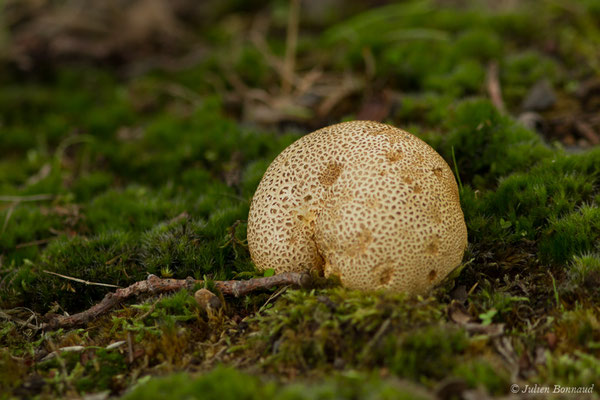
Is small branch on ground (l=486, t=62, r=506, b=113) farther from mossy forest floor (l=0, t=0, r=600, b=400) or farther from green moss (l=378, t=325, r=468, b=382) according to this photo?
green moss (l=378, t=325, r=468, b=382)

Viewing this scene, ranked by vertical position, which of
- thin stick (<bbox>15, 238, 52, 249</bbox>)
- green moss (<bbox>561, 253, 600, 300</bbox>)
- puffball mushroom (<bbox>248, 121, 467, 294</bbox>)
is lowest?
thin stick (<bbox>15, 238, 52, 249</bbox>)

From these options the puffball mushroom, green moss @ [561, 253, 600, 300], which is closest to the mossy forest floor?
green moss @ [561, 253, 600, 300]

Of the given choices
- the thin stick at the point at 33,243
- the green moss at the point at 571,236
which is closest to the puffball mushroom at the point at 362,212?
the green moss at the point at 571,236

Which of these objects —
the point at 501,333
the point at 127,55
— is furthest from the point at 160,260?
the point at 127,55

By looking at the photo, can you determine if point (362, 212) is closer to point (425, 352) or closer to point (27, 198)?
point (425, 352)

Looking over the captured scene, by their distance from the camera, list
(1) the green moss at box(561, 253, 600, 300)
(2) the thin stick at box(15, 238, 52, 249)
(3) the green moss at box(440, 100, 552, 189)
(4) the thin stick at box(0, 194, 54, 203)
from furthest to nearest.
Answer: (4) the thin stick at box(0, 194, 54, 203) → (2) the thin stick at box(15, 238, 52, 249) → (3) the green moss at box(440, 100, 552, 189) → (1) the green moss at box(561, 253, 600, 300)

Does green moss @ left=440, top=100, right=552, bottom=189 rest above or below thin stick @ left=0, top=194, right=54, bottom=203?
above

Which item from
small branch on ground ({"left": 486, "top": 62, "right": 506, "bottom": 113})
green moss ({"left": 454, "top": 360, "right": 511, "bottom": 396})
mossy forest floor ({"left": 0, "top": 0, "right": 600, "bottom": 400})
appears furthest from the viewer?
small branch on ground ({"left": 486, "top": 62, "right": 506, "bottom": 113})

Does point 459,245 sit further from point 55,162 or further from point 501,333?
point 55,162
